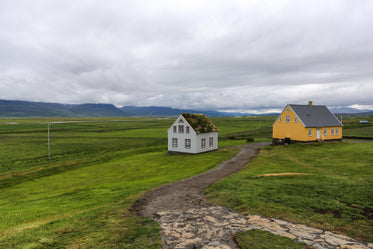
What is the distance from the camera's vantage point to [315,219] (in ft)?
37.1

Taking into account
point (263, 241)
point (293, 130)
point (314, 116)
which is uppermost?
point (314, 116)

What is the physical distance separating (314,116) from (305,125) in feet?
21.6

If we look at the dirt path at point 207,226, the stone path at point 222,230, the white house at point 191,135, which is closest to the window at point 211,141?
the white house at point 191,135

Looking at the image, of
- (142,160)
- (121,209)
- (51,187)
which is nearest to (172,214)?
(121,209)

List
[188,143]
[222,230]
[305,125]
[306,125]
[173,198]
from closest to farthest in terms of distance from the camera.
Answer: [222,230], [173,198], [188,143], [305,125], [306,125]

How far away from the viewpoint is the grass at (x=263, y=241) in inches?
334

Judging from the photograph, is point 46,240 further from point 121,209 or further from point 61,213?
point 61,213

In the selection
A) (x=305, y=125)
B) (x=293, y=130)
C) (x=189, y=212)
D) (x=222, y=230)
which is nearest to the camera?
(x=222, y=230)

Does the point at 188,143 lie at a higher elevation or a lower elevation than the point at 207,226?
lower

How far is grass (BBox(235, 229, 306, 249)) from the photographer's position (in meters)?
8.48

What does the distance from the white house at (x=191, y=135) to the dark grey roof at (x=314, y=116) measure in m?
21.5

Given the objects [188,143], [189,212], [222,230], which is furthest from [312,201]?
[188,143]

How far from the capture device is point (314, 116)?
5444cm

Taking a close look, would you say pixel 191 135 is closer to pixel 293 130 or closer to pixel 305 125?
pixel 293 130
